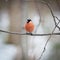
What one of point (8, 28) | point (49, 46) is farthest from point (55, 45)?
point (8, 28)

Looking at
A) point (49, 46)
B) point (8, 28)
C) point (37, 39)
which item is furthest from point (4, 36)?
point (49, 46)

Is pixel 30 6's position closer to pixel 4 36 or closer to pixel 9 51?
pixel 4 36

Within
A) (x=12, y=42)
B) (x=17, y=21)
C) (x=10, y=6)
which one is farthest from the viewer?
(x=10, y=6)

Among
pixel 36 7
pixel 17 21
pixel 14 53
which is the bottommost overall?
pixel 14 53

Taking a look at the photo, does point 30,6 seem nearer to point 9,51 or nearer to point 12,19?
point 12,19

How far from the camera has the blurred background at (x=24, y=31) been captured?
1703 mm

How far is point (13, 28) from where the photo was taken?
78.4 inches

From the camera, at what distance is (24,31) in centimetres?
179

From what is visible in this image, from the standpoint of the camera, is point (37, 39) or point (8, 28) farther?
point (8, 28)

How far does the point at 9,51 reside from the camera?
6.03 feet

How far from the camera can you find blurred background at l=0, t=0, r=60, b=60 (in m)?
1.70

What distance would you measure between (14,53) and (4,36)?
0.76 feet

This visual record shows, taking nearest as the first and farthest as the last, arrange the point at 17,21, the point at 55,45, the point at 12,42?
the point at 55,45 < the point at 12,42 < the point at 17,21

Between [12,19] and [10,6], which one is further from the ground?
[10,6]
